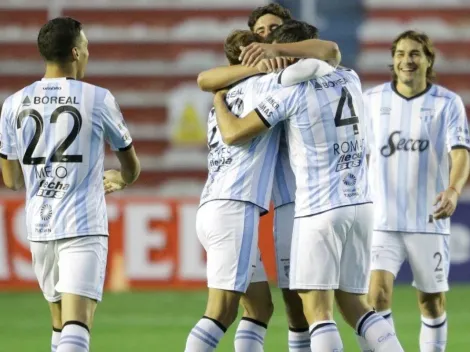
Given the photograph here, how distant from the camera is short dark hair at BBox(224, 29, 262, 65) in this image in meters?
6.57

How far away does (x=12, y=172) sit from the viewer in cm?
637

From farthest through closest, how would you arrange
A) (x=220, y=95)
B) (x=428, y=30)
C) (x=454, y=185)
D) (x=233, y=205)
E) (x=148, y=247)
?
(x=428, y=30) < (x=148, y=247) < (x=454, y=185) < (x=220, y=95) < (x=233, y=205)

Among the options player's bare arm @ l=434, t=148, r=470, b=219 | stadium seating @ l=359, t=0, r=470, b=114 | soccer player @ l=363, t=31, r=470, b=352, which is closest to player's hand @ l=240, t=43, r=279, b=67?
player's bare arm @ l=434, t=148, r=470, b=219

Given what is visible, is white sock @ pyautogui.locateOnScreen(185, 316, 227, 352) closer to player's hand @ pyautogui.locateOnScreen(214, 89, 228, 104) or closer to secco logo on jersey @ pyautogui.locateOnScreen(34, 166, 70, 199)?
secco logo on jersey @ pyautogui.locateOnScreen(34, 166, 70, 199)

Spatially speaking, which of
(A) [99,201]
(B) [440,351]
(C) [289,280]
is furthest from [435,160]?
(A) [99,201]

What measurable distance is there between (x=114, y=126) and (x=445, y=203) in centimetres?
208

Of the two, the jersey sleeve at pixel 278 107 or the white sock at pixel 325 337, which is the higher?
the jersey sleeve at pixel 278 107

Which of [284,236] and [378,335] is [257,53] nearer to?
[284,236]

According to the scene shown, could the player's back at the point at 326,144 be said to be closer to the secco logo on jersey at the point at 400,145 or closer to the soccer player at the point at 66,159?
the soccer player at the point at 66,159

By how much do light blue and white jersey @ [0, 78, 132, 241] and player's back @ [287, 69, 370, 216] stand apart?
909mm

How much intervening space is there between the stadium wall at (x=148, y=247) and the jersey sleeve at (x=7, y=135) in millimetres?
6805

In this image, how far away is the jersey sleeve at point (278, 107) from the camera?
6.22 metres

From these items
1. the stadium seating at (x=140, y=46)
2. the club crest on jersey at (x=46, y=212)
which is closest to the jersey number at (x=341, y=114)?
the club crest on jersey at (x=46, y=212)

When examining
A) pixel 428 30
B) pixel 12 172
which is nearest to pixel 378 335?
pixel 12 172
